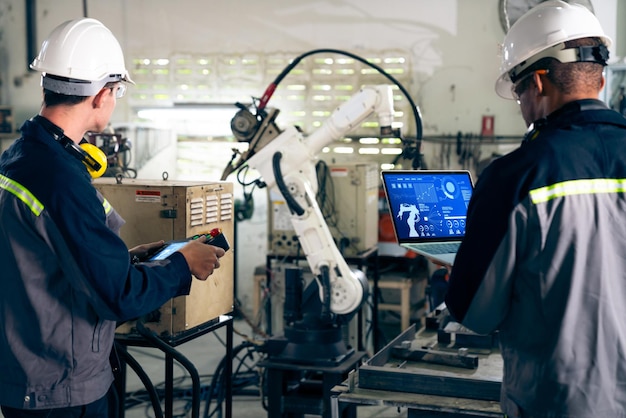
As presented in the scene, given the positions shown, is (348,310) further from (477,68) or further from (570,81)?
(477,68)

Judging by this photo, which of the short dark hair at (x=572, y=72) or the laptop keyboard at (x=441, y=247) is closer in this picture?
the short dark hair at (x=572, y=72)

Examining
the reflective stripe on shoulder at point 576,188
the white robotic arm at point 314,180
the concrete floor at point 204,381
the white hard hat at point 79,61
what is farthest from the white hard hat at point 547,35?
the concrete floor at point 204,381

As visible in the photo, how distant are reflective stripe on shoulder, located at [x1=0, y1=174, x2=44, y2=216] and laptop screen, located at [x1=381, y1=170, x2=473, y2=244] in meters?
1.13

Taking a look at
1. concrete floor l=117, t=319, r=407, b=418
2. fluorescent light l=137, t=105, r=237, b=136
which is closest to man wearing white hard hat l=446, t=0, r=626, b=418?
concrete floor l=117, t=319, r=407, b=418

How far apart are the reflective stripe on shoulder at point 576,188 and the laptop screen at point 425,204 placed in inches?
37.6

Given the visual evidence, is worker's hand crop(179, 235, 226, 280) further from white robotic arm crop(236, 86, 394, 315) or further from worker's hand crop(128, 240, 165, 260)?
white robotic arm crop(236, 86, 394, 315)

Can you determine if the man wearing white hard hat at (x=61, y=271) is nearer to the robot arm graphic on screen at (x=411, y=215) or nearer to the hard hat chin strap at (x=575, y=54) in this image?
the robot arm graphic on screen at (x=411, y=215)

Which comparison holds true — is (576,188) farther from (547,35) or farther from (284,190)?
(284,190)

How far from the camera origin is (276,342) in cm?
371

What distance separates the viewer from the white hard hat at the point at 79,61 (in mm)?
2039

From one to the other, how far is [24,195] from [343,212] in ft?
10.4

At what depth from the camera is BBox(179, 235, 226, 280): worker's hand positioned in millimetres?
2166

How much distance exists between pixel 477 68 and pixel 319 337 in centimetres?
318

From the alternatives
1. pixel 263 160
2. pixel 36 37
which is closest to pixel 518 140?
pixel 263 160
